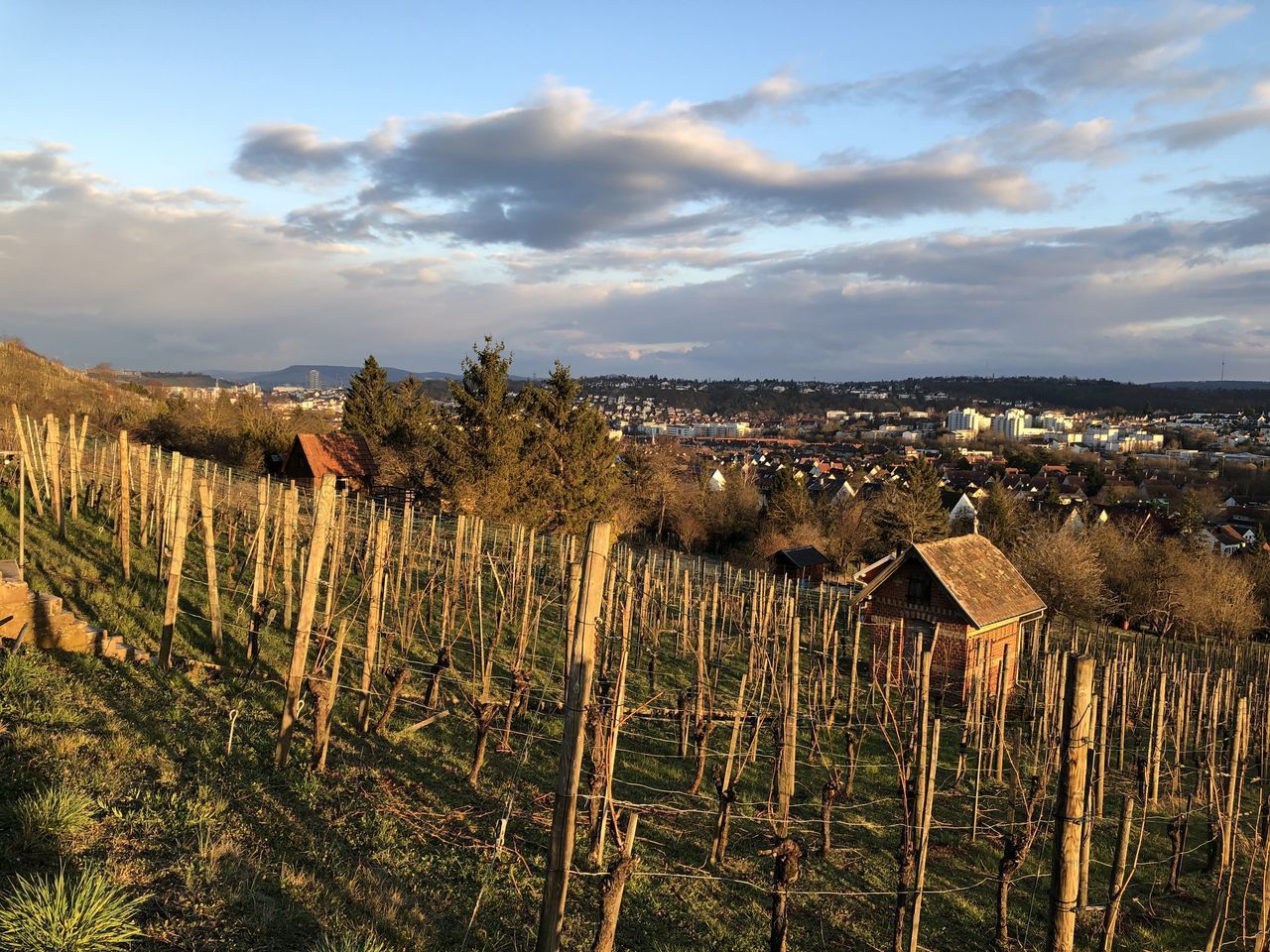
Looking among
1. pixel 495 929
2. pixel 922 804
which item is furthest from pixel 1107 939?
pixel 495 929

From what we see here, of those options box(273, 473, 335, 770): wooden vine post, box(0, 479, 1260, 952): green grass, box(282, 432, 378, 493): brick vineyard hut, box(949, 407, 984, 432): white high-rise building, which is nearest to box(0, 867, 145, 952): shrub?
box(0, 479, 1260, 952): green grass

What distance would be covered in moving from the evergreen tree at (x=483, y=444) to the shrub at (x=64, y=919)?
25.2 meters

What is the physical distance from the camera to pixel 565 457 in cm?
3303

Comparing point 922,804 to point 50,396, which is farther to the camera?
point 50,396

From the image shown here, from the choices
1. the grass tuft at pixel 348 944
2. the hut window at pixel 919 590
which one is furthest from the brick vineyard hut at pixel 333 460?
the grass tuft at pixel 348 944

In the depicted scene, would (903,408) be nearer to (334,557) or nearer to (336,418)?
(336,418)

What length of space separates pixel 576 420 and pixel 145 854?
1102 inches

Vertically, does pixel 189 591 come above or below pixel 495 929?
above

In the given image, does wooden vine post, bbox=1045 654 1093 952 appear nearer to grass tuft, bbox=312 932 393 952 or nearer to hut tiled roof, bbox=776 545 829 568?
grass tuft, bbox=312 932 393 952

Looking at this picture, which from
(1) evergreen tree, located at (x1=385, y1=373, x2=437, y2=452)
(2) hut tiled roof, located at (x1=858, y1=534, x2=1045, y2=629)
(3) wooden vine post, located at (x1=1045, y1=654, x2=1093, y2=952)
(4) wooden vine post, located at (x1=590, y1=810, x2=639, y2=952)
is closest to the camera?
(3) wooden vine post, located at (x1=1045, y1=654, x2=1093, y2=952)

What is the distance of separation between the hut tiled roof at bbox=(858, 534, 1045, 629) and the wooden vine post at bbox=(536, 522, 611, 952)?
1614 centimetres

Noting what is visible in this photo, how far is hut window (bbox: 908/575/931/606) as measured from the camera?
19.3 m

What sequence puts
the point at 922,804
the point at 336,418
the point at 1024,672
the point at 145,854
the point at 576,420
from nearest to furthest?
the point at 145,854, the point at 922,804, the point at 1024,672, the point at 576,420, the point at 336,418

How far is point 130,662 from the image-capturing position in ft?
31.5
